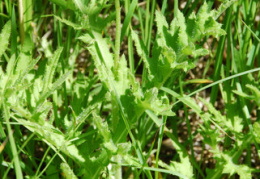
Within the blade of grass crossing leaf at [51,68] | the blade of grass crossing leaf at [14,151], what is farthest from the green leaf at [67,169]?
the blade of grass crossing leaf at [51,68]

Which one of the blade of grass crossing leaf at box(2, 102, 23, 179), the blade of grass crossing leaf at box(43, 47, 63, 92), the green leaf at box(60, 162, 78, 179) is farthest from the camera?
the blade of grass crossing leaf at box(43, 47, 63, 92)

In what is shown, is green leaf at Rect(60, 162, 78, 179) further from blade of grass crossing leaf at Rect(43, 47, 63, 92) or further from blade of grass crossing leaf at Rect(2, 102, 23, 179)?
blade of grass crossing leaf at Rect(43, 47, 63, 92)

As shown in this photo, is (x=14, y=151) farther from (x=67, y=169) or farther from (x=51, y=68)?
(x=51, y=68)

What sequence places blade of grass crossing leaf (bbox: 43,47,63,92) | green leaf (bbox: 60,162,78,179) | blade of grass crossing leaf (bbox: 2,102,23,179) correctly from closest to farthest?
blade of grass crossing leaf (bbox: 2,102,23,179), green leaf (bbox: 60,162,78,179), blade of grass crossing leaf (bbox: 43,47,63,92)

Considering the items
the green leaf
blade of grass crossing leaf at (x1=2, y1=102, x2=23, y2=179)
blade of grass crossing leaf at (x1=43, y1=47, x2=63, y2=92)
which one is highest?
blade of grass crossing leaf at (x1=43, y1=47, x2=63, y2=92)

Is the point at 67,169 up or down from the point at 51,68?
down

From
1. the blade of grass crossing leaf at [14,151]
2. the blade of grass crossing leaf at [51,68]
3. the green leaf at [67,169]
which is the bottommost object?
the green leaf at [67,169]

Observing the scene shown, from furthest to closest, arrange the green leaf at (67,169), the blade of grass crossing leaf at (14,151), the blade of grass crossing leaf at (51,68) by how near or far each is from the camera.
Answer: the blade of grass crossing leaf at (51,68)
the green leaf at (67,169)
the blade of grass crossing leaf at (14,151)

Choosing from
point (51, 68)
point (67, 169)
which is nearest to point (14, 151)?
point (67, 169)

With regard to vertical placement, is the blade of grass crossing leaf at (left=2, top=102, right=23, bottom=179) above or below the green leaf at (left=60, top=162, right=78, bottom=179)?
above

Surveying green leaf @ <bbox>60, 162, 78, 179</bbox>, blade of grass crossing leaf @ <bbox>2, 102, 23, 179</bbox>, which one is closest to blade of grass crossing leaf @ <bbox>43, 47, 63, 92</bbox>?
blade of grass crossing leaf @ <bbox>2, 102, 23, 179</bbox>

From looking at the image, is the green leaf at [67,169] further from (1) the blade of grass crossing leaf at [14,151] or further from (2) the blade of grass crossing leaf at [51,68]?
(2) the blade of grass crossing leaf at [51,68]

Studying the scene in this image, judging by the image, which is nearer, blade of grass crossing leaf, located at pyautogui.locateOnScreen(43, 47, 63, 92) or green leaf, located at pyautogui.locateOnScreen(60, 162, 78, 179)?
green leaf, located at pyautogui.locateOnScreen(60, 162, 78, 179)
